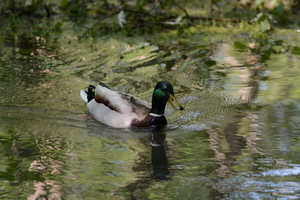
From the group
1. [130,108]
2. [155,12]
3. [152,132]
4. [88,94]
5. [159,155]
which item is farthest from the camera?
[155,12]

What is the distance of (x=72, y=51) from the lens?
32.3 feet

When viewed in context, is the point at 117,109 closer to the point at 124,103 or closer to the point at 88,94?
the point at 124,103

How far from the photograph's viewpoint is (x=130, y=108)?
6219mm

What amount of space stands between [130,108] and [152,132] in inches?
17.6

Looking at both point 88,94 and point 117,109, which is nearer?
point 117,109

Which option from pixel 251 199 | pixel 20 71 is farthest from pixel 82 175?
pixel 20 71

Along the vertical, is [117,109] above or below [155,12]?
below

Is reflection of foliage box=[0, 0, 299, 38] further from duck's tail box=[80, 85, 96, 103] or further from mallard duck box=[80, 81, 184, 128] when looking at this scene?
mallard duck box=[80, 81, 184, 128]

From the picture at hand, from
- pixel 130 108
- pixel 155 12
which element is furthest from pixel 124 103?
pixel 155 12

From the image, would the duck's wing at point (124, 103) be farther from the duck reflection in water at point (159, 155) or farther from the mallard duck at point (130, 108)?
the duck reflection in water at point (159, 155)

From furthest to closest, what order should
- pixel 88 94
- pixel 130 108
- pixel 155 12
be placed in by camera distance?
pixel 155 12, pixel 88 94, pixel 130 108

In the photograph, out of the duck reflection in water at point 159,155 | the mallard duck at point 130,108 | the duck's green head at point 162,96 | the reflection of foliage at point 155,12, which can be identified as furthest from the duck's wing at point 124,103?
the reflection of foliage at point 155,12

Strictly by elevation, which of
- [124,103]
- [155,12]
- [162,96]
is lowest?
[124,103]

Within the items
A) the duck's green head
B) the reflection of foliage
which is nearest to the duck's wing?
the duck's green head
